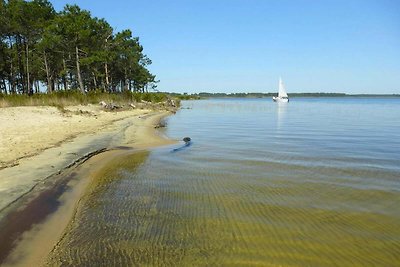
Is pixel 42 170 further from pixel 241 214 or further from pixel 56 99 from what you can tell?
pixel 56 99

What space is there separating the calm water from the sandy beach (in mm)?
387

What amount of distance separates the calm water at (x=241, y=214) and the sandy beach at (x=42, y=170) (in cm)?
39

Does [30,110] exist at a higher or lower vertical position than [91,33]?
lower

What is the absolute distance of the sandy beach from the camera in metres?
5.22

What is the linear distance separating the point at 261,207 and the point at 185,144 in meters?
9.08

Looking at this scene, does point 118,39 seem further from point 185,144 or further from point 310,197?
point 310,197

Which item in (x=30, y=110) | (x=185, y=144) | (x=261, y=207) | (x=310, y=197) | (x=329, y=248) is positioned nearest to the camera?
(x=329, y=248)

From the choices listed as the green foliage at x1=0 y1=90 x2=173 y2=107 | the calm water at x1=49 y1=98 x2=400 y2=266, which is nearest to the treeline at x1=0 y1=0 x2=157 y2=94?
the green foliage at x1=0 y1=90 x2=173 y2=107

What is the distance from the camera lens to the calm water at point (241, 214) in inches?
188

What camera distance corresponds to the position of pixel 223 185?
28.1ft

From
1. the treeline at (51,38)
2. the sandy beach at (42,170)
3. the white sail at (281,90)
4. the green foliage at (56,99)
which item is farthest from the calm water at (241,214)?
the white sail at (281,90)

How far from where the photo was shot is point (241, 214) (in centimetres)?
644

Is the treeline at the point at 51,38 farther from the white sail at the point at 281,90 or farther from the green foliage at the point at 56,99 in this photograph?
the white sail at the point at 281,90

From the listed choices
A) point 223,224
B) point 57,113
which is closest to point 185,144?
point 223,224
